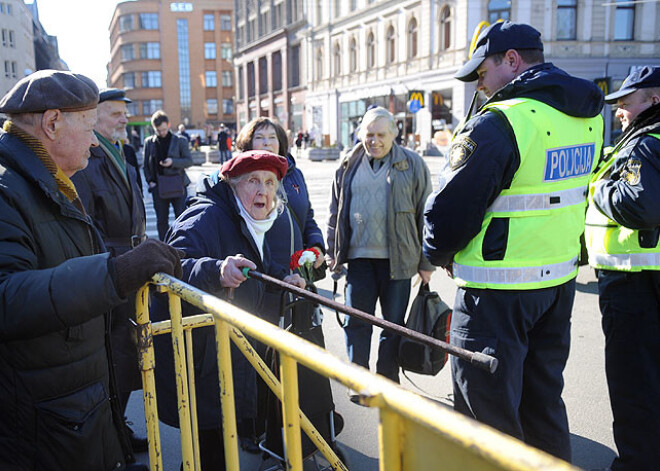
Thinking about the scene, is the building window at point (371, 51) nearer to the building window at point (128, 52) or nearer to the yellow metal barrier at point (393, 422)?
the yellow metal barrier at point (393, 422)

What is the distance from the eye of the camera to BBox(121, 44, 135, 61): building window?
3078 inches

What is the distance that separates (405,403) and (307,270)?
2.10 m

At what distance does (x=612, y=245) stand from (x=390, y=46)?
122 ft

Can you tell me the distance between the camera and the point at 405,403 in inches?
37.8

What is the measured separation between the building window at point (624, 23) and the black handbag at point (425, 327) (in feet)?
106

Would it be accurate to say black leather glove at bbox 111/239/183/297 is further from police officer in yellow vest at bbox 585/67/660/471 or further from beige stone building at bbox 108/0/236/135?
beige stone building at bbox 108/0/236/135

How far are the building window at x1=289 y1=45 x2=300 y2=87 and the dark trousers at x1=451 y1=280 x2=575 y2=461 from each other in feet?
167

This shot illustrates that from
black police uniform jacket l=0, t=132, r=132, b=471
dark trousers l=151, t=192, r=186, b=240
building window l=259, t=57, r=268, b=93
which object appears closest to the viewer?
black police uniform jacket l=0, t=132, r=132, b=471

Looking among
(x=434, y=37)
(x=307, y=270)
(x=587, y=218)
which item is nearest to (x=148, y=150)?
(x=307, y=270)

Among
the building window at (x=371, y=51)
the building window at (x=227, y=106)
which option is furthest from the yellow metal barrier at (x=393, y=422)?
the building window at (x=227, y=106)

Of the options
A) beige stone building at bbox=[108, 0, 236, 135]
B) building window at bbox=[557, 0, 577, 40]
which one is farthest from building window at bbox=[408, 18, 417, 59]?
beige stone building at bbox=[108, 0, 236, 135]

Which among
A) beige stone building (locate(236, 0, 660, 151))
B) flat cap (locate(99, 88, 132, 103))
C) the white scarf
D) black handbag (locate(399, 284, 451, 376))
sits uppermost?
beige stone building (locate(236, 0, 660, 151))

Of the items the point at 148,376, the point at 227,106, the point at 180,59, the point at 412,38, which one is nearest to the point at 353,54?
the point at 412,38

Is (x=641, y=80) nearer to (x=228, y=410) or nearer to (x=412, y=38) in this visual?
(x=228, y=410)
